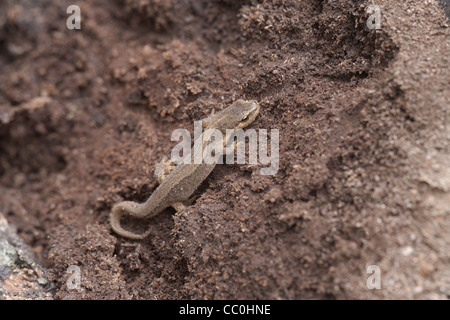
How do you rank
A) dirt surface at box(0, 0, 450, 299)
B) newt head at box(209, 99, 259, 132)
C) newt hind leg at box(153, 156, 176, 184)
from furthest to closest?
newt hind leg at box(153, 156, 176, 184), newt head at box(209, 99, 259, 132), dirt surface at box(0, 0, 450, 299)

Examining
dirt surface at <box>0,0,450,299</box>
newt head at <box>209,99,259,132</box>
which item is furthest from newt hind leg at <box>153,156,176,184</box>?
newt head at <box>209,99,259,132</box>

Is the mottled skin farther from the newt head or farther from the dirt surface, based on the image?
the dirt surface

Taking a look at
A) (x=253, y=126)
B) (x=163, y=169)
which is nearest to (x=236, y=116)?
(x=253, y=126)

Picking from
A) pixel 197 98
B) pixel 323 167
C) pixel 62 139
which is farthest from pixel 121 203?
pixel 323 167

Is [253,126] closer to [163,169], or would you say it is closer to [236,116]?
[236,116]

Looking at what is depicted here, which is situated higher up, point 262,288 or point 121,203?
point 121,203

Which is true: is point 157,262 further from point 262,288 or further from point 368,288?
point 368,288

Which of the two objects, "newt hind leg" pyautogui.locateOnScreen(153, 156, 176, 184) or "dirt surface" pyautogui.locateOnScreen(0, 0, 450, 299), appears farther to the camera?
"newt hind leg" pyautogui.locateOnScreen(153, 156, 176, 184)
